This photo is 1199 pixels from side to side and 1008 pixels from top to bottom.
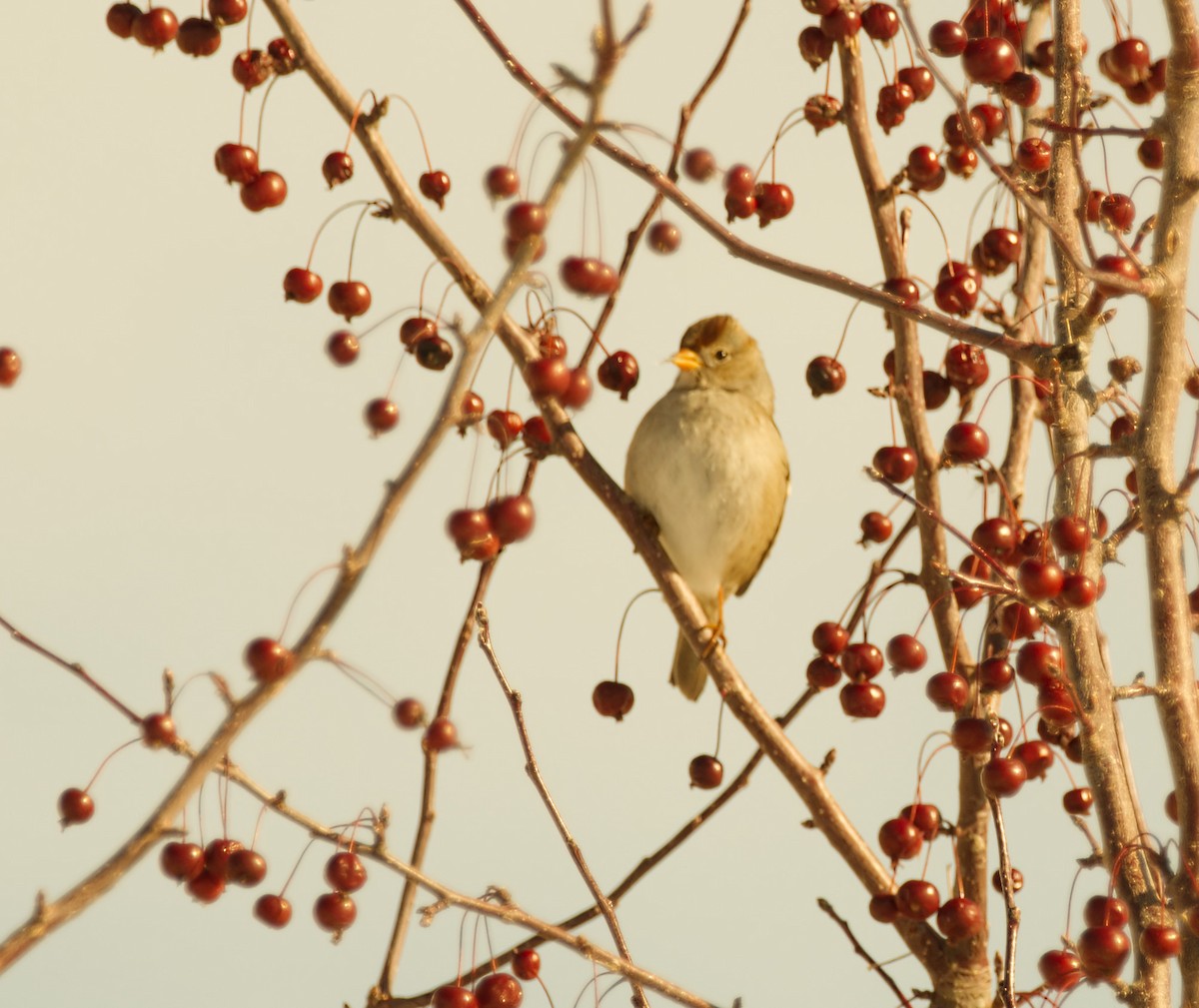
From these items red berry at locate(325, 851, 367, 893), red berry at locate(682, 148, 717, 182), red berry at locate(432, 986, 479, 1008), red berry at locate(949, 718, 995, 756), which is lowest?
red berry at locate(432, 986, 479, 1008)

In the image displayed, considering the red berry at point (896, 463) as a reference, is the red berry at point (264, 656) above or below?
below

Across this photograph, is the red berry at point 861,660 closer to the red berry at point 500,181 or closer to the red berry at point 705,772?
the red berry at point 705,772

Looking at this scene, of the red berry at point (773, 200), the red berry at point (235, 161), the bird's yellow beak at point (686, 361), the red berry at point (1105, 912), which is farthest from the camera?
the bird's yellow beak at point (686, 361)

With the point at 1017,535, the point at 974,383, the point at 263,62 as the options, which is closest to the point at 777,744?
the point at 1017,535

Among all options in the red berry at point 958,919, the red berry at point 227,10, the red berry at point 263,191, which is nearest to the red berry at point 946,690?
the red berry at point 958,919

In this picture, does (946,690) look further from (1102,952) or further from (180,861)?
(180,861)

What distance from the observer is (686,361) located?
3980 millimetres

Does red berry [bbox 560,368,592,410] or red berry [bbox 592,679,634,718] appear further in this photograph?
red berry [bbox 592,679,634,718]

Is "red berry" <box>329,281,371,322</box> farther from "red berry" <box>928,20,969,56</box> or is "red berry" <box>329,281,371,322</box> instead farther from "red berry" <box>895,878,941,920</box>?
"red berry" <box>895,878,941,920</box>

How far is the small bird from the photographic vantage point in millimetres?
3691

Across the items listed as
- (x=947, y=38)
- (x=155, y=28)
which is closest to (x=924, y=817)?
(x=947, y=38)

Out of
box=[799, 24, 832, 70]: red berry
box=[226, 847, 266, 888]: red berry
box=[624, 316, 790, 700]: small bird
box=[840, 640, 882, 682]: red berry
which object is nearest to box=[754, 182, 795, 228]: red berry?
box=[799, 24, 832, 70]: red berry

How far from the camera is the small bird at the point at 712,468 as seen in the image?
3.69 meters

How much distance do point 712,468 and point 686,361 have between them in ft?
1.19
